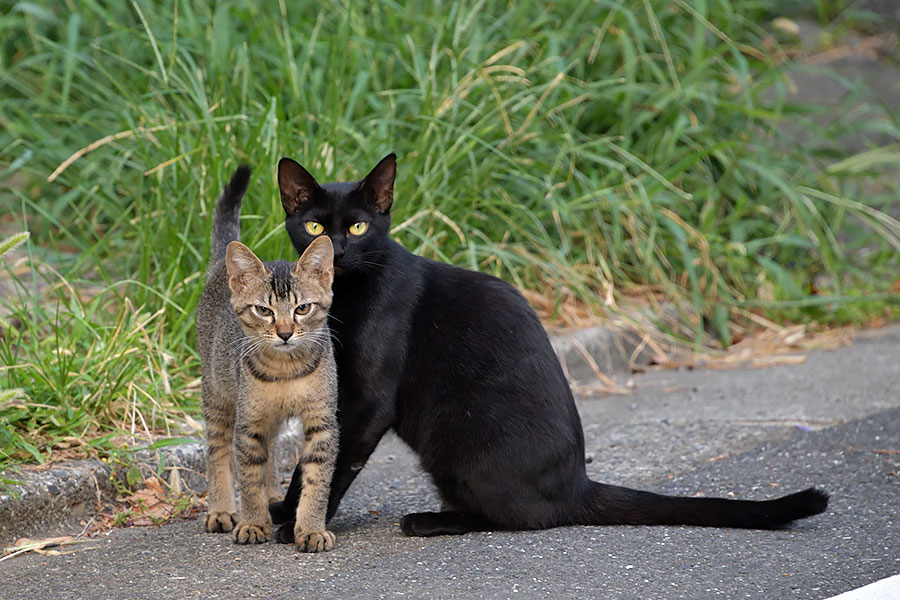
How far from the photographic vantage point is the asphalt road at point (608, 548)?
9.79ft

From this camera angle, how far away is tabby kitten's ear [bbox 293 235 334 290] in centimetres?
339

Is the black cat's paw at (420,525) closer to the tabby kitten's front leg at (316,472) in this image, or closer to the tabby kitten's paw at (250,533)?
the tabby kitten's front leg at (316,472)

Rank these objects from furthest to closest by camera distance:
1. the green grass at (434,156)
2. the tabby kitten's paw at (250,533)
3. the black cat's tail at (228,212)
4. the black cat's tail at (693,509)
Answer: the green grass at (434,156)
the black cat's tail at (228,212)
the tabby kitten's paw at (250,533)
the black cat's tail at (693,509)

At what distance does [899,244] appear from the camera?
6.91 metres

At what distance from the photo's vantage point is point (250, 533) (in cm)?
345

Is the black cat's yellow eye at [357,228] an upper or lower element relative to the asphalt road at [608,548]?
upper

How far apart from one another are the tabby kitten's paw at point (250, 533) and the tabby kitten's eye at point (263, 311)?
0.70m

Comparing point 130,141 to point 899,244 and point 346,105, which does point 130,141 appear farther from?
point 899,244

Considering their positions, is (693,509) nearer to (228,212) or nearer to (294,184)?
(294,184)

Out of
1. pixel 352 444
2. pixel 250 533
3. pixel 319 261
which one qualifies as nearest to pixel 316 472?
pixel 352 444

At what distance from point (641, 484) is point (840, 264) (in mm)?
3552

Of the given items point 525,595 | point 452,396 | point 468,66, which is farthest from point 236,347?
point 468,66

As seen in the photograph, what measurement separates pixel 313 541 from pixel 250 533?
241 millimetres

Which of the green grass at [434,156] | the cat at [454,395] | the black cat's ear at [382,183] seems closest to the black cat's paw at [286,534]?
the cat at [454,395]
